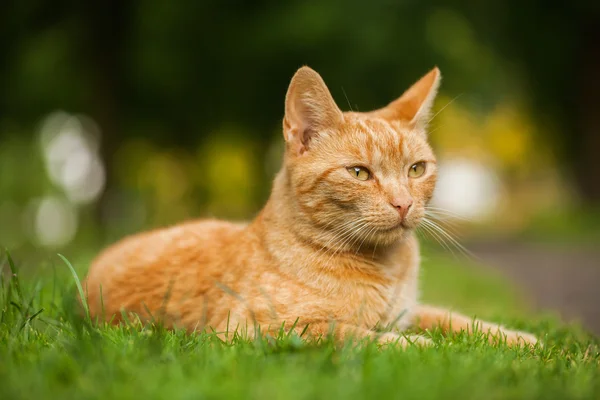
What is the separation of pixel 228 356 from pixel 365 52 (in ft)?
30.7

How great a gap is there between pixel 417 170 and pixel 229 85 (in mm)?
10092

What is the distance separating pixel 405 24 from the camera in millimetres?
11516

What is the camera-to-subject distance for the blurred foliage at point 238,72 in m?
11.1

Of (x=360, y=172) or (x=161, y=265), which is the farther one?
(x=161, y=265)

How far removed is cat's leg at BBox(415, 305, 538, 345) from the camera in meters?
3.04

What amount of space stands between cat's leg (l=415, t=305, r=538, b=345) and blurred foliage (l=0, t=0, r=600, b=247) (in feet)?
14.5

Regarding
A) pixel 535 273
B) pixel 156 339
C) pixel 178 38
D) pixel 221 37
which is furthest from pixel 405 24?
pixel 156 339

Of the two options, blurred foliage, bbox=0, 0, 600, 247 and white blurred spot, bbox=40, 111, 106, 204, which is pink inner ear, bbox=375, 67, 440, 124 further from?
white blurred spot, bbox=40, 111, 106, 204

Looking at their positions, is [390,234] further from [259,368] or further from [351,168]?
[259,368]

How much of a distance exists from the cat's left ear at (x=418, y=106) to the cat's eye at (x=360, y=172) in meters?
0.51

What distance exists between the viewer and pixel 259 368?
2104 millimetres

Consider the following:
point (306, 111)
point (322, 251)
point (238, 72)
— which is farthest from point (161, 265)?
point (238, 72)

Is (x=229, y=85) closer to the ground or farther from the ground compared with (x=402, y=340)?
farther from the ground

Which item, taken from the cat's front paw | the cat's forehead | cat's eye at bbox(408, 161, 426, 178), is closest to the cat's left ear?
the cat's forehead
